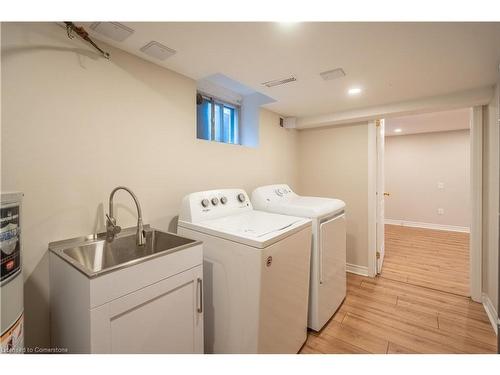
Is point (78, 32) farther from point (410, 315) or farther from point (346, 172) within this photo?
point (410, 315)

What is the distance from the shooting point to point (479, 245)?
2.16 m

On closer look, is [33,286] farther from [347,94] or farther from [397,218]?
[397,218]

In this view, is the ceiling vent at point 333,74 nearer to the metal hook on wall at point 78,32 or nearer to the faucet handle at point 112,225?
the metal hook on wall at point 78,32

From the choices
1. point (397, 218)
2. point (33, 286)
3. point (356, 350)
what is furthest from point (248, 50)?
point (397, 218)

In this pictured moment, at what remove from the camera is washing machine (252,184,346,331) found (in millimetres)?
1776

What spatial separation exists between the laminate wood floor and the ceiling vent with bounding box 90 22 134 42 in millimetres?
2360

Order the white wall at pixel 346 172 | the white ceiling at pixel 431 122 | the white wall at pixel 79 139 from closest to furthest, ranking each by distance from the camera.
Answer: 1. the white wall at pixel 79 139
2. the white wall at pixel 346 172
3. the white ceiling at pixel 431 122

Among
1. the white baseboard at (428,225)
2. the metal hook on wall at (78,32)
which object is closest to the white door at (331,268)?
the metal hook on wall at (78,32)

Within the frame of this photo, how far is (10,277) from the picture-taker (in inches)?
32.6

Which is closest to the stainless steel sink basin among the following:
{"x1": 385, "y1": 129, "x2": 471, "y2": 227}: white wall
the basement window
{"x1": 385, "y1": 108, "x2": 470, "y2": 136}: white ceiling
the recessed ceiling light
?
the basement window

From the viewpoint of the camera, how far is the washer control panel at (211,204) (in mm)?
1613

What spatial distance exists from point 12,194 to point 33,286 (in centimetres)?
60

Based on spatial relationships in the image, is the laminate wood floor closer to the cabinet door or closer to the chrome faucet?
the cabinet door

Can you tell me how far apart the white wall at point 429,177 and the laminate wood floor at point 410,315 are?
6.20ft
